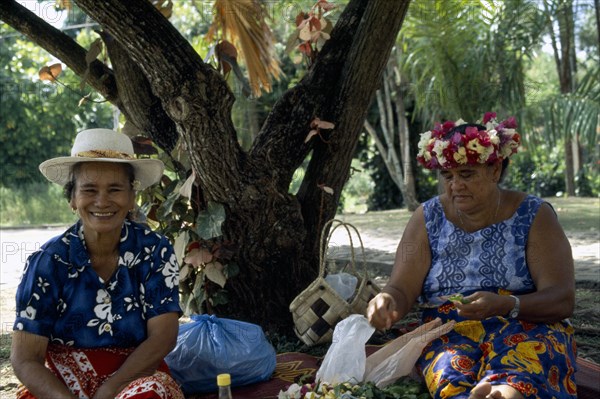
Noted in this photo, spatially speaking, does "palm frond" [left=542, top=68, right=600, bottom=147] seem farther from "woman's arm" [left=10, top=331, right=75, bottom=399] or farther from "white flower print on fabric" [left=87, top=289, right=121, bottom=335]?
"woman's arm" [left=10, top=331, right=75, bottom=399]

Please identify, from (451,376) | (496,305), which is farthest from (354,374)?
(496,305)

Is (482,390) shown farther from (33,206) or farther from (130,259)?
(33,206)

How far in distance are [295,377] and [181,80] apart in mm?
1711

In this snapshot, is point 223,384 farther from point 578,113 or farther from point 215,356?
point 578,113

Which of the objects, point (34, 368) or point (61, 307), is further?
point (61, 307)

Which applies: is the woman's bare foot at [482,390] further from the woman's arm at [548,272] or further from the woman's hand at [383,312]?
the woman's hand at [383,312]

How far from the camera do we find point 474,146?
312 centimetres

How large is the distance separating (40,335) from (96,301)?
0.25 metres

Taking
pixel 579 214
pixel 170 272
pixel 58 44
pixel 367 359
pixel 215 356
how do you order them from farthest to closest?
pixel 579 214 < pixel 58 44 < pixel 215 356 < pixel 367 359 < pixel 170 272

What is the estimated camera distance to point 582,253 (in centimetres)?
784

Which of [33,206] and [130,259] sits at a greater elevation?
[130,259]

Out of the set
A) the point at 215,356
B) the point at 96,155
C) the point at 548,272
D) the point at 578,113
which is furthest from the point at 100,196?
the point at 578,113

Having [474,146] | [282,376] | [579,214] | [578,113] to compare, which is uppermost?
[578,113]

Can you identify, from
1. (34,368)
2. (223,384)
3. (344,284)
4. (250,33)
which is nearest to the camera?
(223,384)
